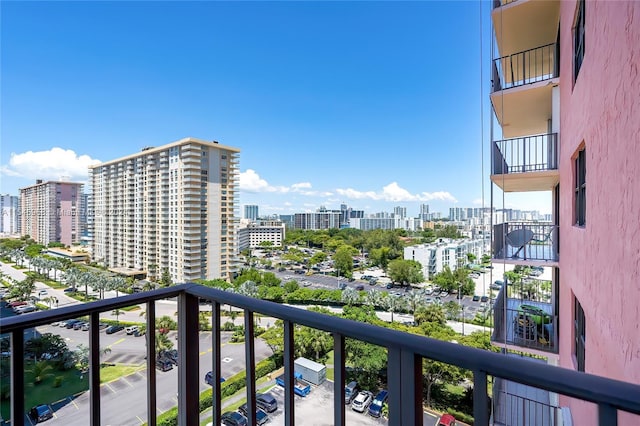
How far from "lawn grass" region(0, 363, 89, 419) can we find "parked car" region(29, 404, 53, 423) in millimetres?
18

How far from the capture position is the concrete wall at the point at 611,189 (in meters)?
1.09

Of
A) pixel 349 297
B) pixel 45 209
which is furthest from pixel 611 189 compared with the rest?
pixel 45 209

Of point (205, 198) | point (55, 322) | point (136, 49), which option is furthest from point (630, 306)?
point (136, 49)

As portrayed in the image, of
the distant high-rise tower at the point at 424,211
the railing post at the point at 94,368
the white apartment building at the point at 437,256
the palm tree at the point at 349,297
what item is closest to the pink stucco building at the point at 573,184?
the railing post at the point at 94,368

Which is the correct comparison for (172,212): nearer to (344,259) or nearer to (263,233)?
(344,259)

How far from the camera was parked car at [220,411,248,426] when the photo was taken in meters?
0.91

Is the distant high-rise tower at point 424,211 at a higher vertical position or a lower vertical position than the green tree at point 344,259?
higher

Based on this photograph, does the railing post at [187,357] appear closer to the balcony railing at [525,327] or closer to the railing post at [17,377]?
the railing post at [17,377]

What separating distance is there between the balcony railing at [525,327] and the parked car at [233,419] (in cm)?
357

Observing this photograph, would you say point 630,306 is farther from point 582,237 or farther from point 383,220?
point 383,220

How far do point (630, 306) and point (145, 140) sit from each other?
87.6ft

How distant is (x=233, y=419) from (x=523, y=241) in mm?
3655

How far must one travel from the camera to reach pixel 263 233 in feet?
99.3

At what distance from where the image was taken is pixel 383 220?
105 ft
